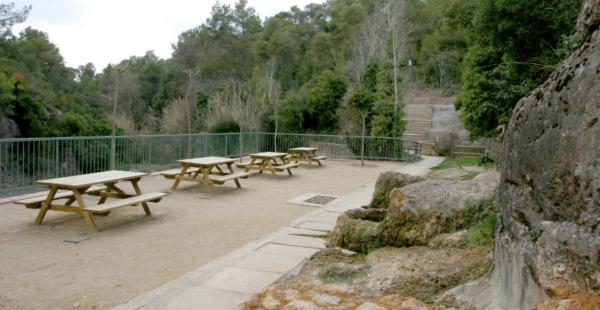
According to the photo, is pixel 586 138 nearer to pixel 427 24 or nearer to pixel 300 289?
pixel 300 289

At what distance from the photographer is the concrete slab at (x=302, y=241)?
595 centimetres

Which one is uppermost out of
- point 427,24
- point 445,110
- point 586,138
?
point 427,24

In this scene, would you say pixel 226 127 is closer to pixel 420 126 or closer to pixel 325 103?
pixel 325 103

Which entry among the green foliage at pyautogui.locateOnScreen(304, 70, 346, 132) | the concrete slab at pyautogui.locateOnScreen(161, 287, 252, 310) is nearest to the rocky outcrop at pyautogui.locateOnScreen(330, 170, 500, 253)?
the concrete slab at pyautogui.locateOnScreen(161, 287, 252, 310)

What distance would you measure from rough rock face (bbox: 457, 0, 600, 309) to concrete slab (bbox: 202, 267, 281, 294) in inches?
75.9

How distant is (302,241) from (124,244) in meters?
2.27

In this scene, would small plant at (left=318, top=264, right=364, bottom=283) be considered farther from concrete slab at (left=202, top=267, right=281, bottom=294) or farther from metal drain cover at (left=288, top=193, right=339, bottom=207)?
metal drain cover at (left=288, top=193, right=339, bottom=207)

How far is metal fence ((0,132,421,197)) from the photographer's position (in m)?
10.0

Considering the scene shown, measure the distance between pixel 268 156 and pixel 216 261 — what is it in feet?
28.9

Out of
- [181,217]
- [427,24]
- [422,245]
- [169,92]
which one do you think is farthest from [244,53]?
[422,245]

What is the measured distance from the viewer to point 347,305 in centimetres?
319

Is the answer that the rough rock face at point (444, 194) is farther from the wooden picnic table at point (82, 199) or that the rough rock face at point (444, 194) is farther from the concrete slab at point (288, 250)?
the wooden picnic table at point (82, 199)

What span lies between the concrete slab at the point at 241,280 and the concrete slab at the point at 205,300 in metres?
0.11

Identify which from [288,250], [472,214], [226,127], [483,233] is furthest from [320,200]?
[226,127]
